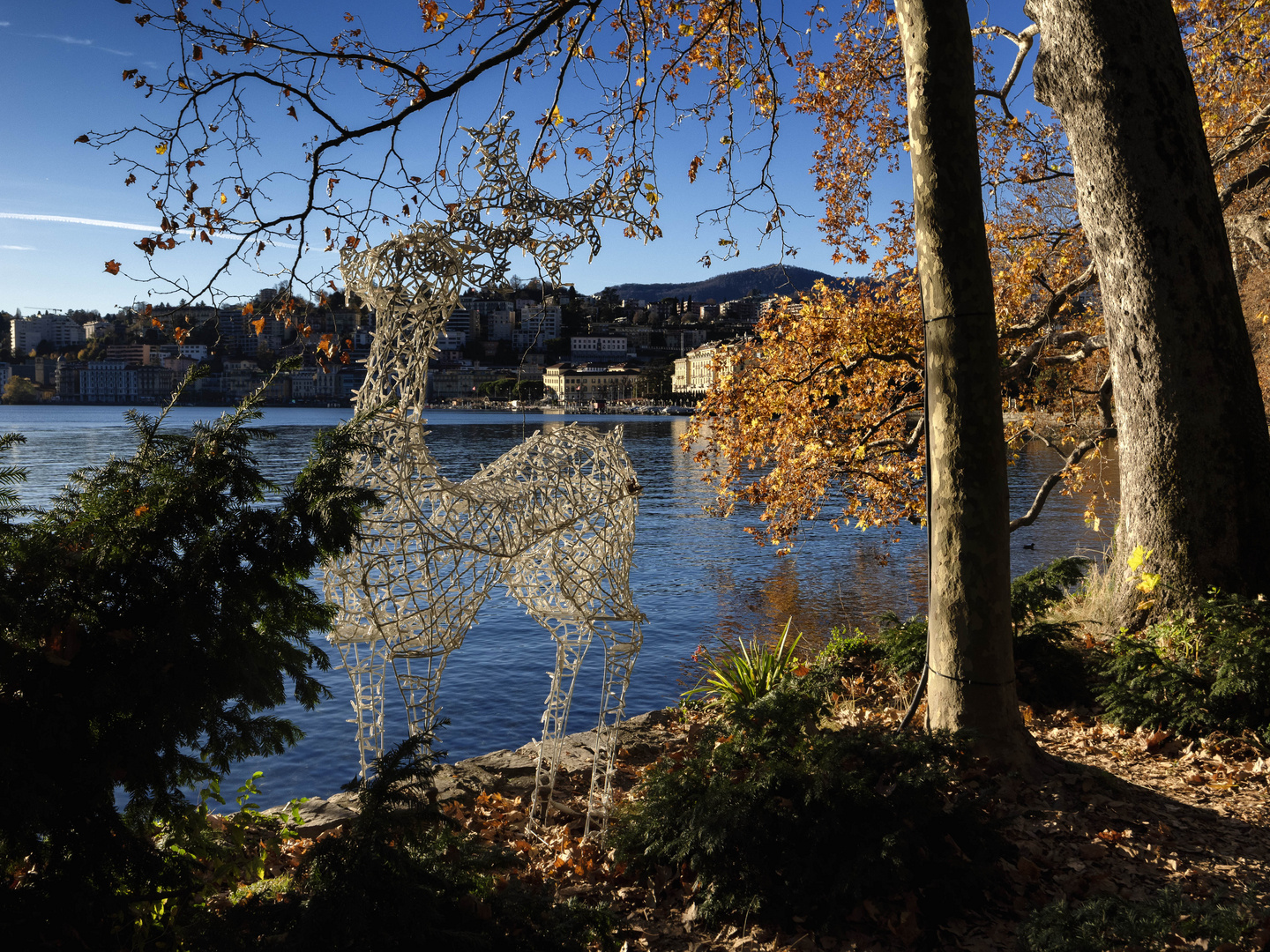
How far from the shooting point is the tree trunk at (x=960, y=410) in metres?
4.75

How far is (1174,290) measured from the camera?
20.3 feet

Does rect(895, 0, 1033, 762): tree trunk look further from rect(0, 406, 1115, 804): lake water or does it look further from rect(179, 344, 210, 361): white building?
rect(179, 344, 210, 361): white building

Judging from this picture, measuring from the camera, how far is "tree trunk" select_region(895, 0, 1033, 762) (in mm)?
4754

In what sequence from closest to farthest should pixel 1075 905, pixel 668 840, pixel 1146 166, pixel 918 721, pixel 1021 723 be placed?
pixel 1075 905, pixel 668 840, pixel 1021 723, pixel 918 721, pixel 1146 166

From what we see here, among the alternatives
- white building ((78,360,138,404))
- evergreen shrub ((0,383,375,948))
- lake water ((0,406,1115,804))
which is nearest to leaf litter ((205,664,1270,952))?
evergreen shrub ((0,383,375,948))

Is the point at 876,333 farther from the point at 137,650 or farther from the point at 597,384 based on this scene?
the point at 597,384

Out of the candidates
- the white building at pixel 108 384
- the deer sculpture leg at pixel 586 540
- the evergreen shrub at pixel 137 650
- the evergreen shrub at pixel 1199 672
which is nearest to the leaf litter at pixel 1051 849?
the evergreen shrub at pixel 1199 672

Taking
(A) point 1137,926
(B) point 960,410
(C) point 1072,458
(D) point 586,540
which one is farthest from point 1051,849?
(C) point 1072,458

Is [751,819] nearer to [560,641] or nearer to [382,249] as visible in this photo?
[560,641]

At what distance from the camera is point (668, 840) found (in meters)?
4.16

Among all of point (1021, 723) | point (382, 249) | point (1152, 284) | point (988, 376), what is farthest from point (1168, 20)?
point (382, 249)

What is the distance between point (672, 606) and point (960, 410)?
13.2m

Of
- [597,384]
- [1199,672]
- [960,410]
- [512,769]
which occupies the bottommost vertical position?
[512,769]

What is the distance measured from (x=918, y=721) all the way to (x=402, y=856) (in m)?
3.89
